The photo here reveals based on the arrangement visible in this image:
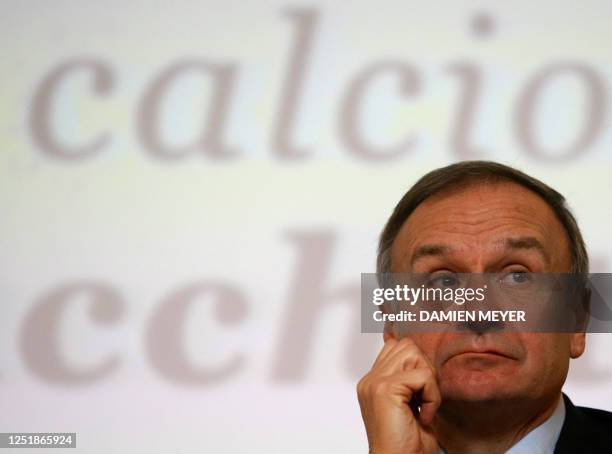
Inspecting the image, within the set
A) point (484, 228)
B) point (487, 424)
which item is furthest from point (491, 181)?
point (487, 424)

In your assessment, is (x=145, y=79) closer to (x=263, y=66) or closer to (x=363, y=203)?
(x=263, y=66)

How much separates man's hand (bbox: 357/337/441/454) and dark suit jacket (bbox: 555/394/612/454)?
0.73 ft

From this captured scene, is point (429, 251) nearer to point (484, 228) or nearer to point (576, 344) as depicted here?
point (484, 228)

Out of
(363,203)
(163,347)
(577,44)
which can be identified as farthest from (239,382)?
(577,44)

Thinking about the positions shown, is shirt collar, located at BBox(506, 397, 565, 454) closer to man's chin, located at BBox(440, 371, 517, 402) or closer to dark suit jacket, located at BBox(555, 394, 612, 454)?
dark suit jacket, located at BBox(555, 394, 612, 454)

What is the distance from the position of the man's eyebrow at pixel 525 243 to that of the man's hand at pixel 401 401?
24 centimetres

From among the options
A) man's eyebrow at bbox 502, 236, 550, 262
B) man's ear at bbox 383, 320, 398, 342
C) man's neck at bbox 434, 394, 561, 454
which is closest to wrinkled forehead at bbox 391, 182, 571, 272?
man's eyebrow at bbox 502, 236, 550, 262

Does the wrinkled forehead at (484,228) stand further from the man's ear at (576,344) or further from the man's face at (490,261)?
the man's ear at (576,344)

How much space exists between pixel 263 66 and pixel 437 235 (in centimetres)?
110

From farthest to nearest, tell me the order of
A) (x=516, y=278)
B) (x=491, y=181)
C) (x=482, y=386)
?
(x=491, y=181) → (x=516, y=278) → (x=482, y=386)

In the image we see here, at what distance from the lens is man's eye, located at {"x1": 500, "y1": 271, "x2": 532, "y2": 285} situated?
5.53ft

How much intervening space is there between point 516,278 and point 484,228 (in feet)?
0.34

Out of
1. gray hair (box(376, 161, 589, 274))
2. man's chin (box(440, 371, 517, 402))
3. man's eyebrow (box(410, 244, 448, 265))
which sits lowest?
man's chin (box(440, 371, 517, 402))

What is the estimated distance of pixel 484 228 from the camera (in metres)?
1.71
